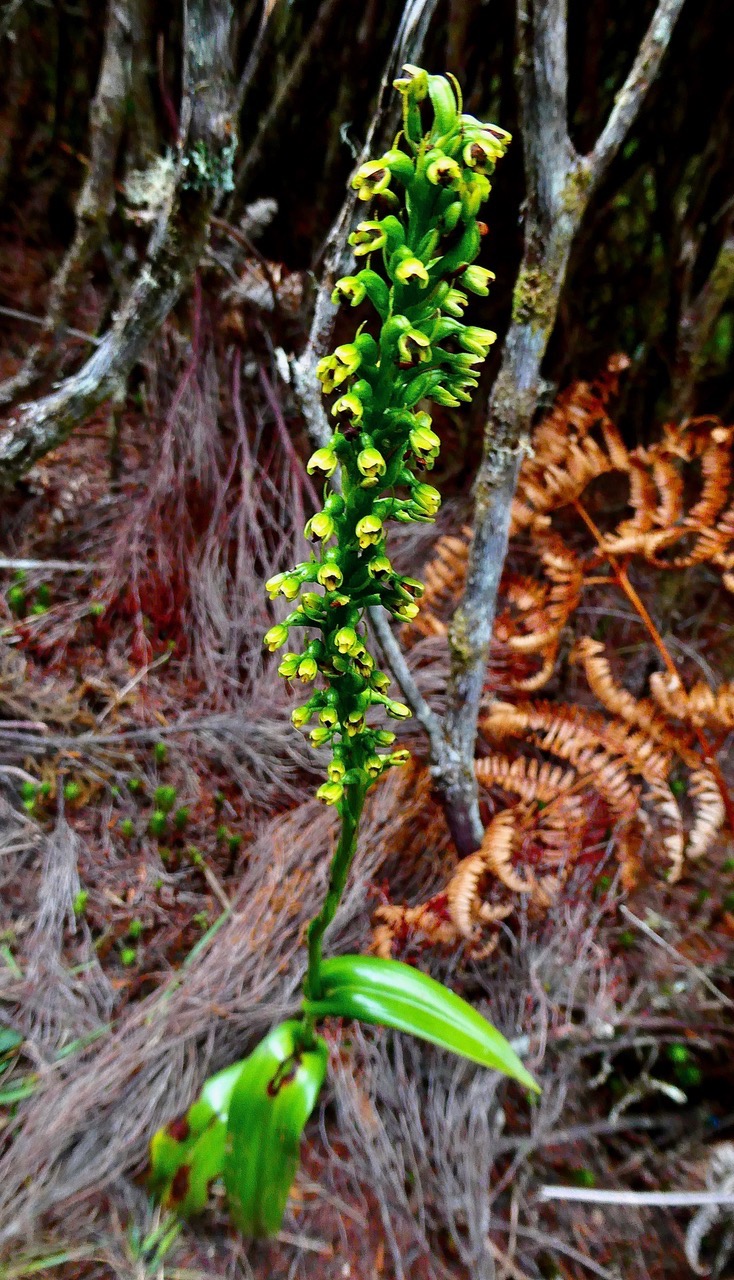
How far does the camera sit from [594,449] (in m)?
1.48

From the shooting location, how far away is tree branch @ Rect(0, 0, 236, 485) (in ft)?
4.10

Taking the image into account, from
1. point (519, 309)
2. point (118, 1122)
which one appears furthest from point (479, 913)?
point (519, 309)

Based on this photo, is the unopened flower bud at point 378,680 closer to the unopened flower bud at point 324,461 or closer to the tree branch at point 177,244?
the unopened flower bud at point 324,461

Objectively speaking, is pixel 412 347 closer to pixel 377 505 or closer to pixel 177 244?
pixel 377 505

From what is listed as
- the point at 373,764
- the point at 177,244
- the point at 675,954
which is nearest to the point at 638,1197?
the point at 675,954

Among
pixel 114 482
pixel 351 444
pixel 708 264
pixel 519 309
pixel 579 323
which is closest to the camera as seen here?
pixel 351 444

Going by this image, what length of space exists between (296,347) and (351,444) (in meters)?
1.13

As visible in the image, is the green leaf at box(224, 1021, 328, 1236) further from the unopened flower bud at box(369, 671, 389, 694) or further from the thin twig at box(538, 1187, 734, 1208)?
the unopened flower bud at box(369, 671, 389, 694)

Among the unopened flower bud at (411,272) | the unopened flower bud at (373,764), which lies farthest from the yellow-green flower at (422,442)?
the unopened flower bud at (373,764)

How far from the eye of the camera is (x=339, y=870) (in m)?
0.92

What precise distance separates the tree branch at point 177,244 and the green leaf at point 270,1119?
1203mm

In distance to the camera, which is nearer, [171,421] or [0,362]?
[171,421]

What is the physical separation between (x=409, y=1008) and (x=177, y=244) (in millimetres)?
1310

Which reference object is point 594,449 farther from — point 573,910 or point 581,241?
point 573,910
